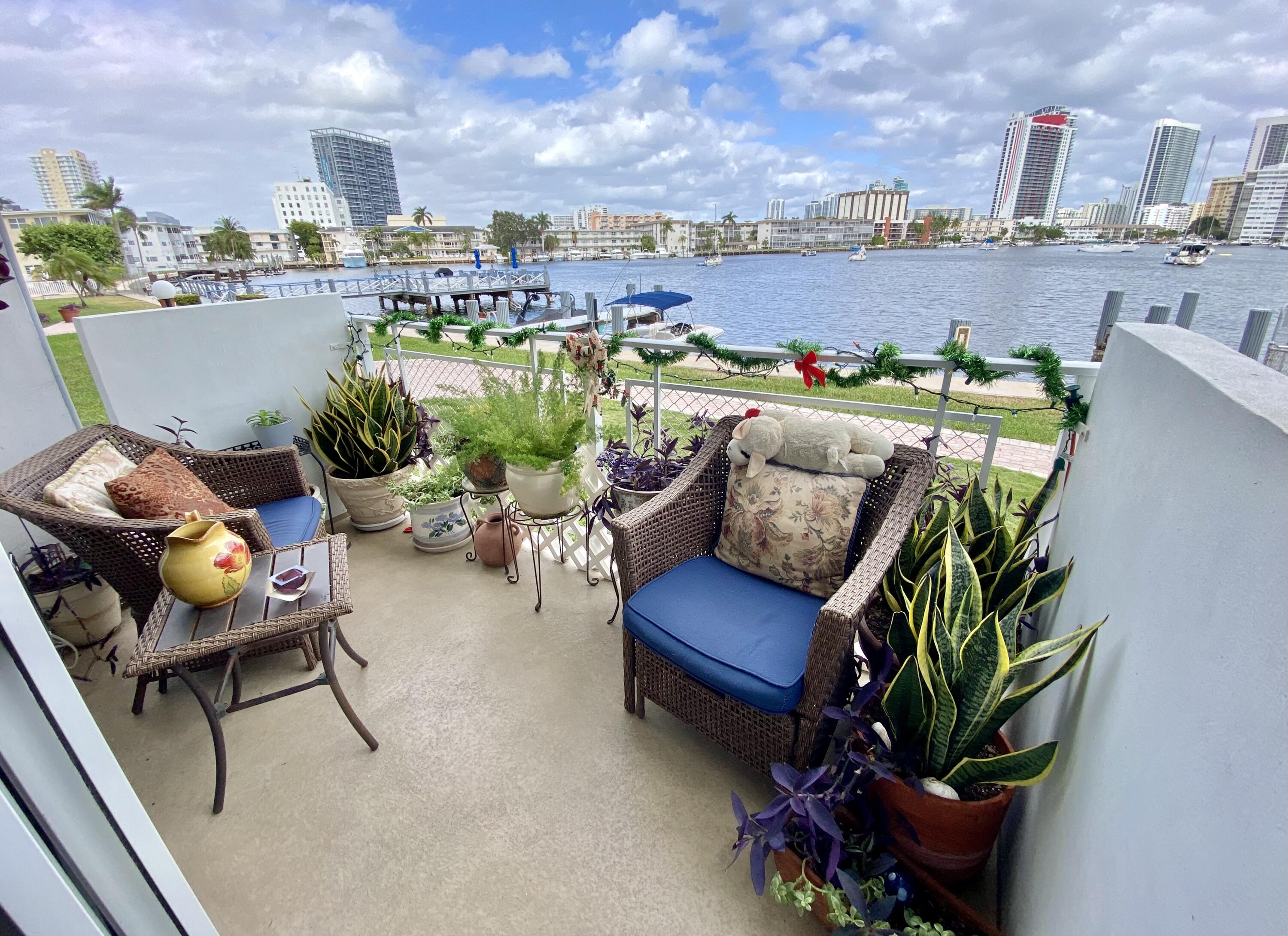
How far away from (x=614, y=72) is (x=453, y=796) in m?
6.73

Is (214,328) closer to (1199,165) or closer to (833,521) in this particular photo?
(833,521)

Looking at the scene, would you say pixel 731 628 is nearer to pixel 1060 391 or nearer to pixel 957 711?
pixel 957 711

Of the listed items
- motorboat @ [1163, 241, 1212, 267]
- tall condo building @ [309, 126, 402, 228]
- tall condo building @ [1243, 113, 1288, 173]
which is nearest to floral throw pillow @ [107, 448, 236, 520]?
tall condo building @ [1243, 113, 1288, 173]

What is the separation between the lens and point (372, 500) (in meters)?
3.16

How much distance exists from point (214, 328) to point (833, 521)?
10.9ft

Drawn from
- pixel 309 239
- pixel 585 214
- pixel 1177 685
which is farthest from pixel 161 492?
pixel 309 239

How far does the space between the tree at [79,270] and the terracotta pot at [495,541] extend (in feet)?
32.5

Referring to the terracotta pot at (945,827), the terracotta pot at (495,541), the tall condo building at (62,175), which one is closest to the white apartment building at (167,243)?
the tall condo building at (62,175)

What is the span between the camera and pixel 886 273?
27.2 meters

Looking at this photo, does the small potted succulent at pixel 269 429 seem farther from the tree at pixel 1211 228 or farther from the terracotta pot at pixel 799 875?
the tree at pixel 1211 228

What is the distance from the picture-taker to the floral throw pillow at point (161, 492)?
1894 mm

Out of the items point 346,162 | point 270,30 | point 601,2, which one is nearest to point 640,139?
point 601,2

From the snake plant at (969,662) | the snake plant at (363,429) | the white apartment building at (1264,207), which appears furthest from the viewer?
the snake plant at (363,429)

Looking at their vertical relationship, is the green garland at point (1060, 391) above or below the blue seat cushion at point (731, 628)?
A: above
